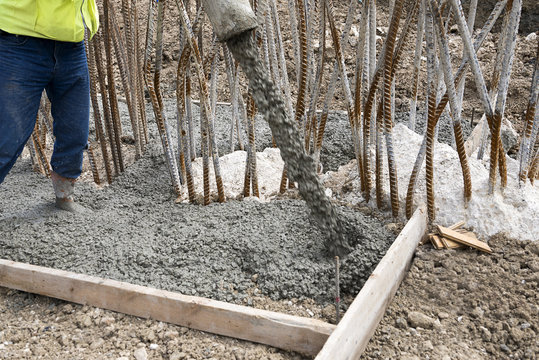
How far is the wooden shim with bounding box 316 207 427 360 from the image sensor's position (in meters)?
1.42

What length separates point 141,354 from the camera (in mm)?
1610

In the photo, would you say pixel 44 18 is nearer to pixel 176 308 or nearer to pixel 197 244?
pixel 197 244

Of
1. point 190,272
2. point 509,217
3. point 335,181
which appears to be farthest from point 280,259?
point 509,217

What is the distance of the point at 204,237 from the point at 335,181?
2.86ft

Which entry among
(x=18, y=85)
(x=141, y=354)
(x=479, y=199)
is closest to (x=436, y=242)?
(x=479, y=199)

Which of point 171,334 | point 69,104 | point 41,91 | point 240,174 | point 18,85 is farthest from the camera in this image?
point 240,174

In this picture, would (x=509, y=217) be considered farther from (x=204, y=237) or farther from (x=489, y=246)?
(x=204, y=237)

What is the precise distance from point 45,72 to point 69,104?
0.69 ft

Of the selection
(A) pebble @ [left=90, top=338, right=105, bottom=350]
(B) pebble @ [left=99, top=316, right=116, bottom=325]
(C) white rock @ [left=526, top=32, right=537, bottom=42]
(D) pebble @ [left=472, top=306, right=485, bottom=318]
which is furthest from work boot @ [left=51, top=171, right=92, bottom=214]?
(C) white rock @ [left=526, top=32, right=537, bottom=42]

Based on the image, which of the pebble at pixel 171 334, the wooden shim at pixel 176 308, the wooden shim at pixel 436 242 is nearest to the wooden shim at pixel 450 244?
the wooden shim at pixel 436 242

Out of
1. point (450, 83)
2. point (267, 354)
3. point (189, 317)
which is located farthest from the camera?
point (450, 83)

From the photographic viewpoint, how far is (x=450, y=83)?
1960 millimetres

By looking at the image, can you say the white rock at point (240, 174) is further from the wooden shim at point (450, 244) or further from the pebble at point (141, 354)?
the pebble at point (141, 354)

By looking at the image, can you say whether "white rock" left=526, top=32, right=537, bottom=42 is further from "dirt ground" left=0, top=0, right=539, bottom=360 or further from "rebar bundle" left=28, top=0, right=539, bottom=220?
"dirt ground" left=0, top=0, right=539, bottom=360
